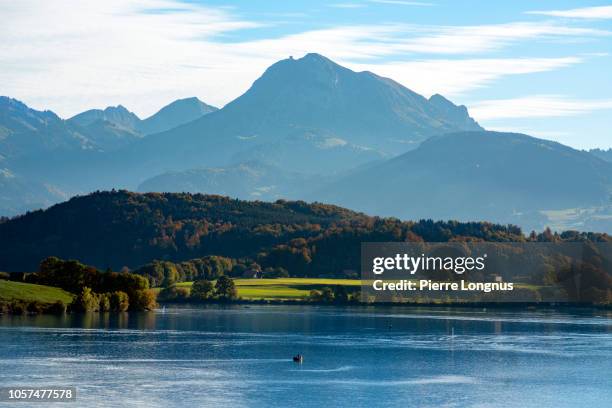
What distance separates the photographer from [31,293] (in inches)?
6870

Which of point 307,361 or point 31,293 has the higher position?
point 31,293

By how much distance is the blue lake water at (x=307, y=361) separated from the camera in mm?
91125

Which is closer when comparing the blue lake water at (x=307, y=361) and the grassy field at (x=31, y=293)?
the blue lake water at (x=307, y=361)

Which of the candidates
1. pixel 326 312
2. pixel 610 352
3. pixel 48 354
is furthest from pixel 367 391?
pixel 326 312

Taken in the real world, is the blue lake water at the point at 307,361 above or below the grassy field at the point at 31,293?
below

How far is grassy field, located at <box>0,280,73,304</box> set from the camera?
17200 cm

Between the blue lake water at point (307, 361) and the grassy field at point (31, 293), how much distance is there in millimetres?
7379

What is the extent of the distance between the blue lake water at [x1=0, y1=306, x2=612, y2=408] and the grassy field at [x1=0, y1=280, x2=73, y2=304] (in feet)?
24.2

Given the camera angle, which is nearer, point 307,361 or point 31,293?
point 307,361

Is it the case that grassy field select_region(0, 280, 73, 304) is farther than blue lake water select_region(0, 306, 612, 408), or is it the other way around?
grassy field select_region(0, 280, 73, 304)

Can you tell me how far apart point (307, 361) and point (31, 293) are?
72156mm

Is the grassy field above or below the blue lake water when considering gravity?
above

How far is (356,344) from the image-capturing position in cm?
13325

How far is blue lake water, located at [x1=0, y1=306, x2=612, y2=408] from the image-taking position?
91125mm
